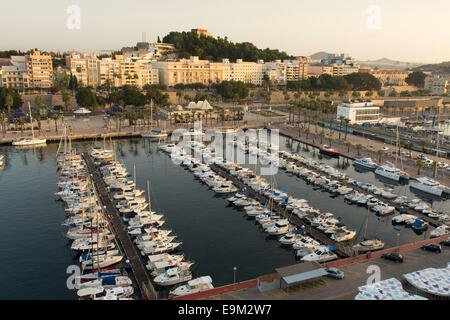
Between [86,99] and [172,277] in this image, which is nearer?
[172,277]

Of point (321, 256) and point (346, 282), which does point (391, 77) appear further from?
point (346, 282)

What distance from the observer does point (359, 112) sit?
79.9 meters

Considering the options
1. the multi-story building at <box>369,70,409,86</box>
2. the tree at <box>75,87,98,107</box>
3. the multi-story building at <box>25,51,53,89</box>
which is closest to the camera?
the tree at <box>75,87,98,107</box>

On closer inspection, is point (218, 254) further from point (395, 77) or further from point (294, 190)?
point (395, 77)

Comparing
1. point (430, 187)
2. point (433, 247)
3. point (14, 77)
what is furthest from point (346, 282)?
point (14, 77)

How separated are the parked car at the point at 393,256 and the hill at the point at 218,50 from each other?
453 feet

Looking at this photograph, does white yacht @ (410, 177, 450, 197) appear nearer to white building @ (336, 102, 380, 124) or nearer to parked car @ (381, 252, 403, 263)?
parked car @ (381, 252, 403, 263)

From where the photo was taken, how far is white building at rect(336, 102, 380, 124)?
3123 inches

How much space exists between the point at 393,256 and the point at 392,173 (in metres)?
23.1

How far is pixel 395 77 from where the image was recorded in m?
177

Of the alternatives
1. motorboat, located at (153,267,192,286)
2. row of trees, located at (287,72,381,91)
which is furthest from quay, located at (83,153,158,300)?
row of trees, located at (287,72,381,91)

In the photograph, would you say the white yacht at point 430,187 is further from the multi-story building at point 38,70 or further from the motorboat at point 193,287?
the multi-story building at point 38,70

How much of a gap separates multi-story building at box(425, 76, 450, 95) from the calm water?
405ft

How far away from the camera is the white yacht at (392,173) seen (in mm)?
44300
